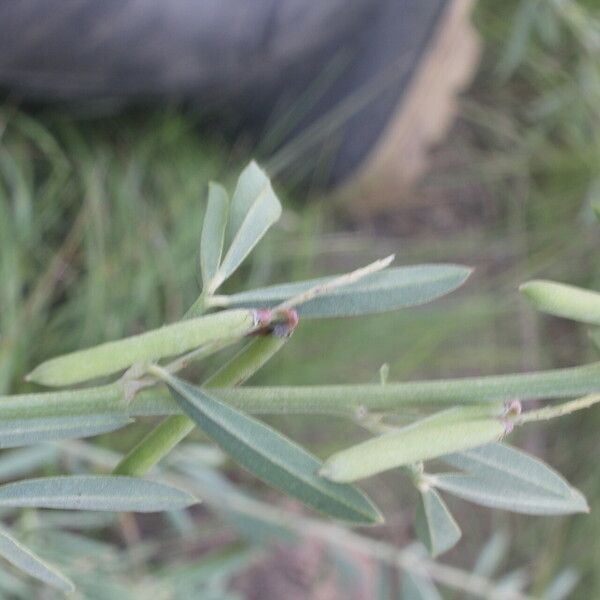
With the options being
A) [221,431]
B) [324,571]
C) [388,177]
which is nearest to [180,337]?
[221,431]

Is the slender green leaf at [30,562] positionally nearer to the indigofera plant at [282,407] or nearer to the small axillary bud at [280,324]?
the indigofera plant at [282,407]

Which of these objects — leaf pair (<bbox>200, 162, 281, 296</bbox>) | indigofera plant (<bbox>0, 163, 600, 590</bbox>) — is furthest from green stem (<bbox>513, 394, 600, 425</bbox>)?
leaf pair (<bbox>200, 162, 281, 296</bbox>)

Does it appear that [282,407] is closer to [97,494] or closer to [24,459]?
[97,494]

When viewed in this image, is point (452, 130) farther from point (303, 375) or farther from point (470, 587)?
point (470, 587)

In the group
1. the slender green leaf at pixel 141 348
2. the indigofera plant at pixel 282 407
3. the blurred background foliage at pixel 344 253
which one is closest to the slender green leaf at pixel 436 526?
the indigofera plant at pixel 282 407

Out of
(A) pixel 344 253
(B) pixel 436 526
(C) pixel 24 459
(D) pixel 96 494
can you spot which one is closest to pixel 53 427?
(D) pixel 96 494
